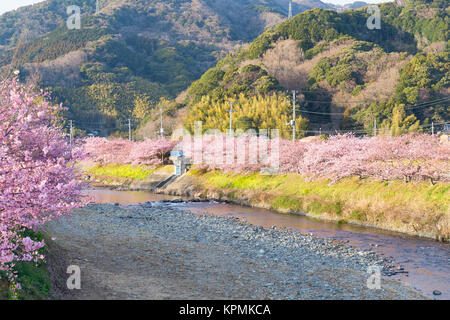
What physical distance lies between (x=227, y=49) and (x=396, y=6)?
80.2 m

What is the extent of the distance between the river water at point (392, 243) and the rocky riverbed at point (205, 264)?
0.89 m

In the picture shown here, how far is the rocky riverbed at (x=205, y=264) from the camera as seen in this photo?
406 inches

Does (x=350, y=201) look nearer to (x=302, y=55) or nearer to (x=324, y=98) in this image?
(x=324, y=98)

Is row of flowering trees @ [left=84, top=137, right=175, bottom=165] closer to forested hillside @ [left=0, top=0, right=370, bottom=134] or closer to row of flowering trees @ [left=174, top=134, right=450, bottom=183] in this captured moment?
row of flowering trees @ [left=174, top=134, right=450, bottom=183]

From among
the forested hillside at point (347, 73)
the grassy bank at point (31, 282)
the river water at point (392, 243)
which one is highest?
the forested hillside at point (347, 73)

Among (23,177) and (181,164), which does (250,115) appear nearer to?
(181,164)

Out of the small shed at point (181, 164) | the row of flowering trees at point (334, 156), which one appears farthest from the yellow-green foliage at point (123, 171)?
the row of flowering trees at point (334, 156)

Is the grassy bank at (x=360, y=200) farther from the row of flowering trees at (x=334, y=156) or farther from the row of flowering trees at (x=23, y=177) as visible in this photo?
the row of flowering trees at (x=23, y=177)

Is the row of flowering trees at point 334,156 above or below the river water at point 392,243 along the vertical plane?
above

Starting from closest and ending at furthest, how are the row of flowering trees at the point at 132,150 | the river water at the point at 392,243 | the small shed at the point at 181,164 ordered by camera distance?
the river water at the point at 392,243, the small shed at the point at 181,164, the row of flowering trees at the point at 132,150

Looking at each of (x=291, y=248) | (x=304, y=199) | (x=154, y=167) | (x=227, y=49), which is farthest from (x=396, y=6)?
(x=291, y=248)

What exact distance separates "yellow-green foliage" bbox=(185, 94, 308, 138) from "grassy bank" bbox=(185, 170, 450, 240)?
82.7ft

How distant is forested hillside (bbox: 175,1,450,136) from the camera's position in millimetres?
64812

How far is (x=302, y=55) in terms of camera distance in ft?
315
